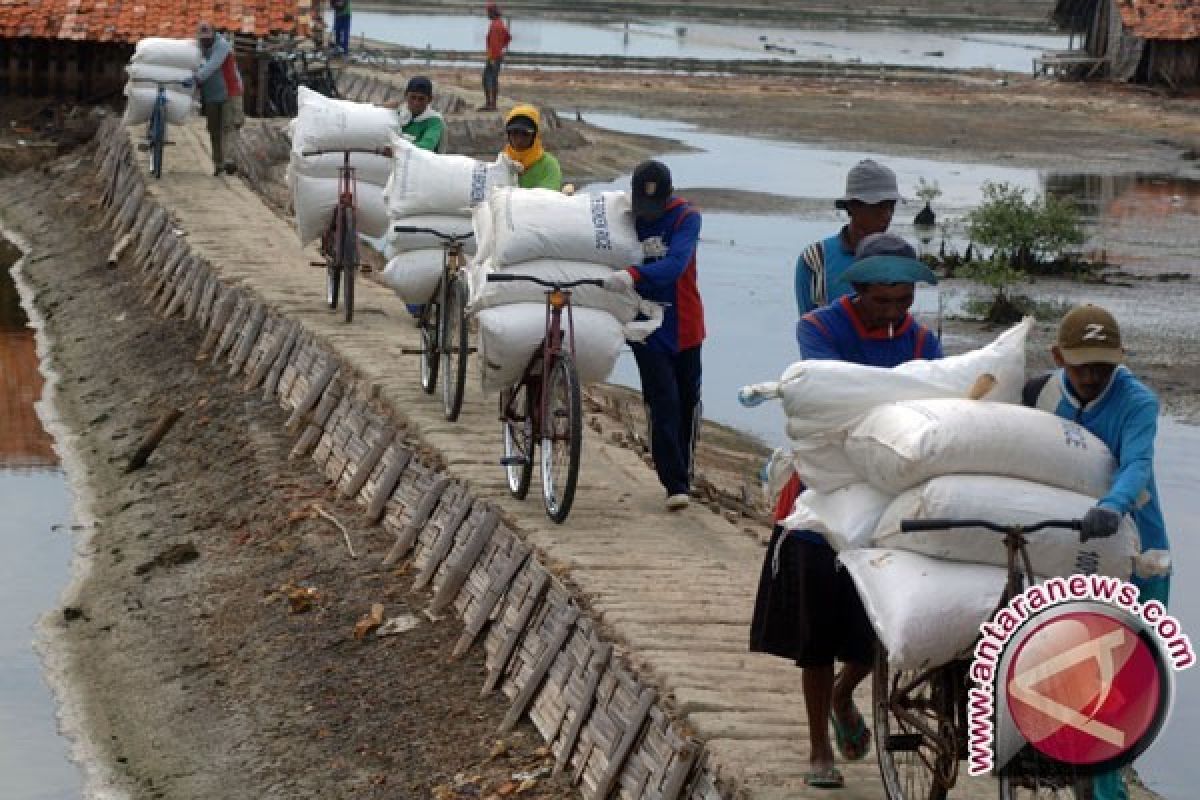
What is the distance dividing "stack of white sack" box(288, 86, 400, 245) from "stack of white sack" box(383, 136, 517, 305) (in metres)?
2.28

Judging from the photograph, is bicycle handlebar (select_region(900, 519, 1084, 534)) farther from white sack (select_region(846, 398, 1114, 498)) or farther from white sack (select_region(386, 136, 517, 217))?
white sack (select_region(386, 136, 517, 217))

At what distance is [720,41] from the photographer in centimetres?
6831

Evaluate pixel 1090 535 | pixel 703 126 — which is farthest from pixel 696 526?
pixel 703 126

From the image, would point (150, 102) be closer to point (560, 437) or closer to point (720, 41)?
point (560, 437)

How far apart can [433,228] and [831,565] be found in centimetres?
619

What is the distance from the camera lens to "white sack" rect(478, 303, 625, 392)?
10.1m

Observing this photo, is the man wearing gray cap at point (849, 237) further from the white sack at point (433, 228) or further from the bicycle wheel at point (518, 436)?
the white sack at point (433, 228)

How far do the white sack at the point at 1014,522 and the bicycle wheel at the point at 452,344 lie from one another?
608cm

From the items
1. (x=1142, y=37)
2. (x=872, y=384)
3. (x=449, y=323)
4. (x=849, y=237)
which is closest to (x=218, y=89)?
(x=449, y=323)

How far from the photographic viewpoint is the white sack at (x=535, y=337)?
397 inches

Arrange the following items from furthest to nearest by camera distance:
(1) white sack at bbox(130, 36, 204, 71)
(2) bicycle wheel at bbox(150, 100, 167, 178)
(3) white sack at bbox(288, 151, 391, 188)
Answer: (1) white sack at bbox(130, 36, 204, 71) < (2) bicycle wheel at bbox(150, 100, 167, 178) < (3) white sack at bbox(288, 151, 391, 188)

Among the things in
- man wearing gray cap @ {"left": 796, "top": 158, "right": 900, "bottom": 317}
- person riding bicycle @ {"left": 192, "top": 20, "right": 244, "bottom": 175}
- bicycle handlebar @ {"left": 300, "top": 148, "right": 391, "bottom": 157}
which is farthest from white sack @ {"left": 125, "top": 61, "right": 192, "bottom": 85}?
man wearing gray cap @ {"left": 796, "top": 158, "right": 900, "bottom": 317}

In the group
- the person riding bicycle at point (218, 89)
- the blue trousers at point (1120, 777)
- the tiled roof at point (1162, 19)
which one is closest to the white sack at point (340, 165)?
the person riding bicycle at point (218, 89)

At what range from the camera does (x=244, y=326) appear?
54.8 ft
